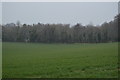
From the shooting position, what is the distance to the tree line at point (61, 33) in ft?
184

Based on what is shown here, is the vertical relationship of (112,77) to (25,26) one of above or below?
below

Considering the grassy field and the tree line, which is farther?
the tree line

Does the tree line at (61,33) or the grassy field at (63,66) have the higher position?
the tree line at (61,33)

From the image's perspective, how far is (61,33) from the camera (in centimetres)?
6462

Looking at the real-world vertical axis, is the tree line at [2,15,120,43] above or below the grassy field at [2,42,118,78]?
above

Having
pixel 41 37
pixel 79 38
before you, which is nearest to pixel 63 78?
pixel 41 37

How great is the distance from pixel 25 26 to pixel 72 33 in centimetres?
1564

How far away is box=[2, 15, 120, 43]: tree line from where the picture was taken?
5612 centimetres

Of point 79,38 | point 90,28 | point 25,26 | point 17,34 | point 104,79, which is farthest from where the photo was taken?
point 90,28

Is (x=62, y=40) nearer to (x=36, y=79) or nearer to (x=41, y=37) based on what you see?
(x=41, y=37)

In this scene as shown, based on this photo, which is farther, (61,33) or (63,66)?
(61,33)

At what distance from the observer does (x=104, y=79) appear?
8.30 metres

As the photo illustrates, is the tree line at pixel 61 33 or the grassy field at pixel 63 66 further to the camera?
the tree line at pixel 61 33

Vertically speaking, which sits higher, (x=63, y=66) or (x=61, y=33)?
(x=61, y=33)
